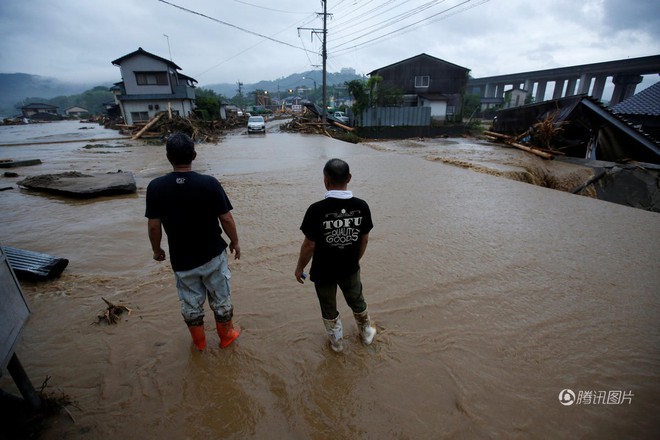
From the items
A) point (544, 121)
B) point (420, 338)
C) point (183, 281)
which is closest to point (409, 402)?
point (420, 338)

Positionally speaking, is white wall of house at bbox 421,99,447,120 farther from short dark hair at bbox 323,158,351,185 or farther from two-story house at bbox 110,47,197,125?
short dark hair at bbox 323,158,351,185

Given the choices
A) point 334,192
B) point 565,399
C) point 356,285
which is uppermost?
point 334,192

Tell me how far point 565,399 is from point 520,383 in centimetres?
30

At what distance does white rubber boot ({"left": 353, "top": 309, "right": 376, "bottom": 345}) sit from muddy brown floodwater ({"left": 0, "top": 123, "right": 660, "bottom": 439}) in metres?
0.10

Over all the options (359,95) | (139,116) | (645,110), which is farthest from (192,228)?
(139,116)

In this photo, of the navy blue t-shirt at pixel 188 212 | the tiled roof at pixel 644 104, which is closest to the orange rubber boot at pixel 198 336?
the navy blue t-shirt at pixel 188 212

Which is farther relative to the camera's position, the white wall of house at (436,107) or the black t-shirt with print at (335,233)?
the white wall of house at (436,107)

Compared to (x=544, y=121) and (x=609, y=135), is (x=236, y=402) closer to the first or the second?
(x=609, y=135)

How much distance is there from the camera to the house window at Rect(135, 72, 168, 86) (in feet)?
104

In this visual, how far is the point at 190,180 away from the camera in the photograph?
219cm

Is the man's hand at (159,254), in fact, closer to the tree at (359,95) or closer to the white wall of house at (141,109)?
the tree at (359,95)

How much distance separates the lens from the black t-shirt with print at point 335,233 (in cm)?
219

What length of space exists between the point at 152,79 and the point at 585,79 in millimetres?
52494

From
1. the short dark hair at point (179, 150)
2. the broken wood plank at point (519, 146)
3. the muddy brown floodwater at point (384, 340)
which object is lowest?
the muddy brown floodwater at point (384, 340)
